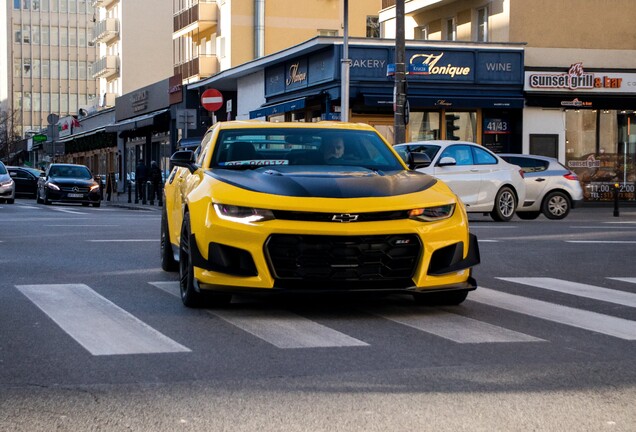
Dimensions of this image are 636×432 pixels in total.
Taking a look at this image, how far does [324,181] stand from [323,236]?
2.08 feet

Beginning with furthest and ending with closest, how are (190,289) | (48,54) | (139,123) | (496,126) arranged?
(48,54), (139,123), (496,126), (190,289)

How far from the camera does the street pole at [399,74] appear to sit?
92.9 feet

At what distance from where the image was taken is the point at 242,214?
325 inches

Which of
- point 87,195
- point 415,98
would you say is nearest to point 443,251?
point 415,98

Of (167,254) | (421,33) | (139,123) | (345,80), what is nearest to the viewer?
(167,254)

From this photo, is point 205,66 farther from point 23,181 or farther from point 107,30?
point 107,30

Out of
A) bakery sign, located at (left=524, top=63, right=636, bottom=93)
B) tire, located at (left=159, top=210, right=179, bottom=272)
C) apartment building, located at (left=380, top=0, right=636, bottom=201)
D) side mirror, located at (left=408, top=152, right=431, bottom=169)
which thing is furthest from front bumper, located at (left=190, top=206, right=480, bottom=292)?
bakery sign, located at (left=524, top=63, right=636, bottom=93)

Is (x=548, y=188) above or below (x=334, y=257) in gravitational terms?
above

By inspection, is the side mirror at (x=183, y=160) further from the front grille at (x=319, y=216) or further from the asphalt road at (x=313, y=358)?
the front grille at (x=319, y=216)

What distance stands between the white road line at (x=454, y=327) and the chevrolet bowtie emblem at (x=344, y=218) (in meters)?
0.78

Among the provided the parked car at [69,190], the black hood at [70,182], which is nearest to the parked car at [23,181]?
the parked car at [69,190]

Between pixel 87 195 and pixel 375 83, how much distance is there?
1007cm

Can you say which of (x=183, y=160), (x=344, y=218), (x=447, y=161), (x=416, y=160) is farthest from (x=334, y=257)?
(x=447, y=161)

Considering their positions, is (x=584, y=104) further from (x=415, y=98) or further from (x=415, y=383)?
(x=415, y=383)
